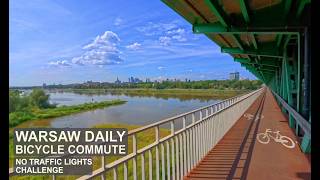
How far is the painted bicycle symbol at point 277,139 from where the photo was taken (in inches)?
354

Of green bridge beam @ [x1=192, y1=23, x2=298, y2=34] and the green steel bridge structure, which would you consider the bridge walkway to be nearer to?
the green steel bridge structure

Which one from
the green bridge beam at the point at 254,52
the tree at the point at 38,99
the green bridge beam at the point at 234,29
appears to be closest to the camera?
the green bridge beam at the point at 234,29

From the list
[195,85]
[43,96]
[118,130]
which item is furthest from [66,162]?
[195,85]

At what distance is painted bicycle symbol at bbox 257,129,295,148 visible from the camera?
354 inches

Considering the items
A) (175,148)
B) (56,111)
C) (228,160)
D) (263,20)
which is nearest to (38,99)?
(56,111)

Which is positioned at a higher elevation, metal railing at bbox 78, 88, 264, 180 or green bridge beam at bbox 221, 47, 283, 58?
green bridge beam at bbox 221, 47, 283, 58

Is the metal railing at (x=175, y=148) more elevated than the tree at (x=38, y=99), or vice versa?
the metal railing at (x=175, y=148)

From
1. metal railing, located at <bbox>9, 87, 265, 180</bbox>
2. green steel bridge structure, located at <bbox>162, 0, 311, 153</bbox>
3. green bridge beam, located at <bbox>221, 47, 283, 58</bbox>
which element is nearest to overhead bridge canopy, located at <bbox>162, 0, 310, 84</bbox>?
green steel bridge structure, located at <bbox>162, 0, 311, 153</bbox>

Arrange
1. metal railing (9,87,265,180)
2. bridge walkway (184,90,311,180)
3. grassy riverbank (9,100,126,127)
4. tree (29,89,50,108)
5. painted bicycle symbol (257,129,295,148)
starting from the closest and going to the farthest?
metal railing (9,87,265,180) < bridge walkway (184,90,311,180) < painted bicycle symbol (257,129,295,148) < tree (29,89,50,108) < grassy riverbank (9,100,126,127)

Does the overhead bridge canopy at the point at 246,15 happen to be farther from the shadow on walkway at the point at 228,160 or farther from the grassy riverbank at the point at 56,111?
the grassy riverbank at the point at 56,111

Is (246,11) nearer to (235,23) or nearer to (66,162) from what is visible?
(235,23)

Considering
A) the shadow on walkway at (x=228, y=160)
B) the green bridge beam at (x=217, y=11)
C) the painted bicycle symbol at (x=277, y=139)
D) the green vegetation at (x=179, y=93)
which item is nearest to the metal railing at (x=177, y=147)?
the shadow on walkway at (x=228, y=160)

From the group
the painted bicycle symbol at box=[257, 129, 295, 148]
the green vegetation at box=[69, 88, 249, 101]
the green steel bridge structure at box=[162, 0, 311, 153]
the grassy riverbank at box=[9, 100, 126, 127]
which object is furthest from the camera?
the green vegetation at box=[69, 88, 249, 101]

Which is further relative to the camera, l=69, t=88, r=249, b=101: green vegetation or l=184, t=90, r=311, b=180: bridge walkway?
l=69, t=88, r=249, b=101: green vegetation
